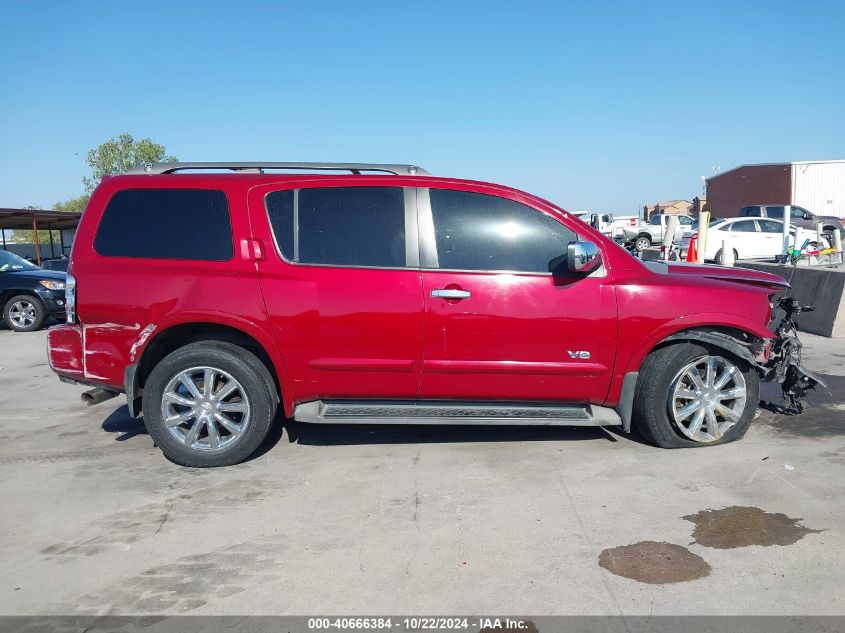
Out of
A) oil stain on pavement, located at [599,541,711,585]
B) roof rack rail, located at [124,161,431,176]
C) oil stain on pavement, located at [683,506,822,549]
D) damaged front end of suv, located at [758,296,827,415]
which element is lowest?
oil stain on pavement, located at [599,541,711,585]

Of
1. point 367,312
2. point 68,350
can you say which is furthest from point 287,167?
point 68,350

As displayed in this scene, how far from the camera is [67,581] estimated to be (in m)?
3.27

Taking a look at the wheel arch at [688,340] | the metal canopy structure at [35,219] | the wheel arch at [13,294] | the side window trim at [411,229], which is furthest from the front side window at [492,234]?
the metal canopy structure at [35,219]

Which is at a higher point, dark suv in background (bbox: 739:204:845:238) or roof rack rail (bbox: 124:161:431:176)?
dark suv in background (bbox: 739:204:845:238)

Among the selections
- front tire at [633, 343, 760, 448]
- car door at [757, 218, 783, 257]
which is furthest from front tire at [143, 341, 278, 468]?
car door at [757, 218, 783, 257]

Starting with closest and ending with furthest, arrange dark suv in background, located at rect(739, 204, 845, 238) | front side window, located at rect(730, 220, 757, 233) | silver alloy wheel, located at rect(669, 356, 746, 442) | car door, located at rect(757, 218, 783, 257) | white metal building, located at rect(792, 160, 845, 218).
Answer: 1. silver alloy wheel, located at rect(669, 356, 746, 442)
2. car door, located at rect(757, 218, 783, 257)
3. front side window, located at rect(730, 220, 757, 233)
4. dark suv in background, located at rect(739, 204, 845, 238)
5. white metal building, located at rect(792, 160, 845, 218)

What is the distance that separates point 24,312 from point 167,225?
9.58 metres

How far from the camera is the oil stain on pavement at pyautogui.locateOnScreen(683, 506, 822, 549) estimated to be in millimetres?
3518

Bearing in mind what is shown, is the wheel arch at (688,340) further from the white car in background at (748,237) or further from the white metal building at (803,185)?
the white metal building at (803,185)

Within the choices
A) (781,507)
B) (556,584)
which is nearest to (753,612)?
(556,584)

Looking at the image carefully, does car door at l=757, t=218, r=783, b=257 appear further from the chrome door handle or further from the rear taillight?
the rear taillight

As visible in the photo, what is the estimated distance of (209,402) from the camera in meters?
4.70

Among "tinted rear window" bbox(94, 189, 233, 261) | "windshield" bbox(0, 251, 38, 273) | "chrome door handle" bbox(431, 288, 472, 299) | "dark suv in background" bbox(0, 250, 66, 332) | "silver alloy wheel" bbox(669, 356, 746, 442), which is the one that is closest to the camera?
"chrome door handle" bbox(431, 288, 472, 299)

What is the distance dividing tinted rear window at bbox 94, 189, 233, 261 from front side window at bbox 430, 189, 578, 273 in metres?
1.47
